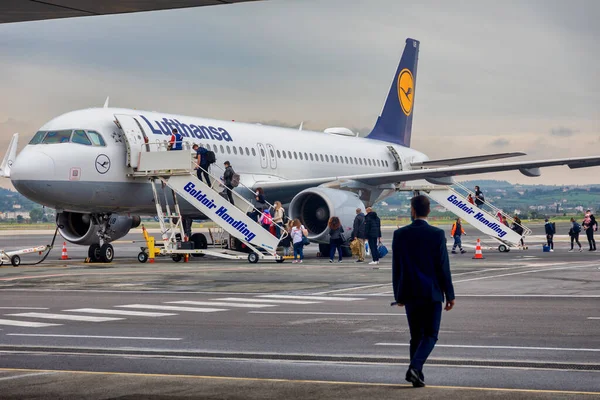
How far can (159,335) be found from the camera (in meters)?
13.0

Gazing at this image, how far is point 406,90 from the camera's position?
4772cm

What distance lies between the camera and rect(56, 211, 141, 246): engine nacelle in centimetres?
3152

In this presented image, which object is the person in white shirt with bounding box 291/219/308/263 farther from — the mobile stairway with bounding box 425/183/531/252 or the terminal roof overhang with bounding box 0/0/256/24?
the terminal roof overhang with bounding box 0/0/256/24

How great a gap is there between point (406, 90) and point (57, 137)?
74.6 ft

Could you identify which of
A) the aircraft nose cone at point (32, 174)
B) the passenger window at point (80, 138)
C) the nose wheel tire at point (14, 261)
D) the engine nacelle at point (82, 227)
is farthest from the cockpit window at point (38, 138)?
the nose wheel tire at point (14, 261)

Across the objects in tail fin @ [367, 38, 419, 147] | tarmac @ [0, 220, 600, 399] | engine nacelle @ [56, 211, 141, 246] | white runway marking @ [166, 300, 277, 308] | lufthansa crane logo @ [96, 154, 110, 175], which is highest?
tail fin @ [367, 38, 419, 147]

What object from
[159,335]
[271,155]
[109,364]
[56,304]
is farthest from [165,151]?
[109,364]

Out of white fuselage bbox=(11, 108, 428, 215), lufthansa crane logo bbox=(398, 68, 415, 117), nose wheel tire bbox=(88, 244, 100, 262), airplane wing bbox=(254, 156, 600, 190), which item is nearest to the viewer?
white fuselage bbox=(11, 108, 428, 215)

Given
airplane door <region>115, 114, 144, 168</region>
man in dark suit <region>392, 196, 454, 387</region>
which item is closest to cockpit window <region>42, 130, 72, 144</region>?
airplane door <region>115, 114, 144, 168</region>

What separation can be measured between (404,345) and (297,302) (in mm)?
5573

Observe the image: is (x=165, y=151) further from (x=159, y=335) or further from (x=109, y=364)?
(x=109, y=364)

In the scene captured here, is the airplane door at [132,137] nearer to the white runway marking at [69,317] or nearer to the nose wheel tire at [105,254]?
the nose wheel tire at [105,254]

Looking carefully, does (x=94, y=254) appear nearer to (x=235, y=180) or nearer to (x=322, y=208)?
(x=235, y=180)

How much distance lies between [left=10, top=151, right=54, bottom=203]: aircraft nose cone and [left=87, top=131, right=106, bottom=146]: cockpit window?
54.7 inches
